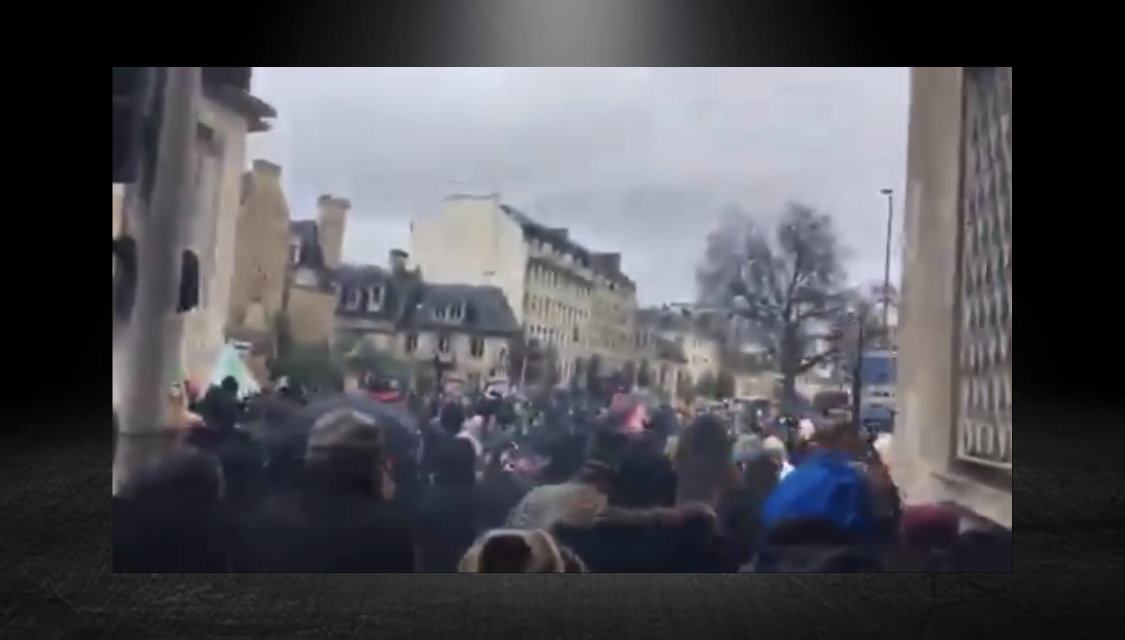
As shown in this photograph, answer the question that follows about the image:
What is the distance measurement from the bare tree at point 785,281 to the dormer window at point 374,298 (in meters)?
0.72

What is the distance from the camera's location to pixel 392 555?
8.54 feet

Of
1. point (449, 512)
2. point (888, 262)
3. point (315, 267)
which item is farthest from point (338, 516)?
point (888, 262)

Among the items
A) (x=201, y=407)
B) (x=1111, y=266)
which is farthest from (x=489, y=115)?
(x=1111, y=266)

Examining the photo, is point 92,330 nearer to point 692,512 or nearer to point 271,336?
point 271,336


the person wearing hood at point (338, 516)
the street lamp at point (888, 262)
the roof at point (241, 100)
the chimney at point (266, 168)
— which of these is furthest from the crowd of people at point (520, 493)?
the roof at point (241, 100)

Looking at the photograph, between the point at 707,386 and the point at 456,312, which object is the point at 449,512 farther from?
the point at 707,386

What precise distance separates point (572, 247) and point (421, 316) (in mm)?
376

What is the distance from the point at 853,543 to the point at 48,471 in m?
1.83

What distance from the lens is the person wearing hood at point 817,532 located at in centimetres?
261

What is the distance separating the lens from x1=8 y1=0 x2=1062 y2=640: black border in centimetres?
257

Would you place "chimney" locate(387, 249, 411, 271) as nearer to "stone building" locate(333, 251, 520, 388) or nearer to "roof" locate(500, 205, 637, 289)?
"stone building" locate(333, 251, 520, 388)

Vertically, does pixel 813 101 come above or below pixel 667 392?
above

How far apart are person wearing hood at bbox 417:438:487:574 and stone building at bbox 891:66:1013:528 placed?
958 millimetres

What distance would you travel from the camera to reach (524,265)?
2.60 metres
